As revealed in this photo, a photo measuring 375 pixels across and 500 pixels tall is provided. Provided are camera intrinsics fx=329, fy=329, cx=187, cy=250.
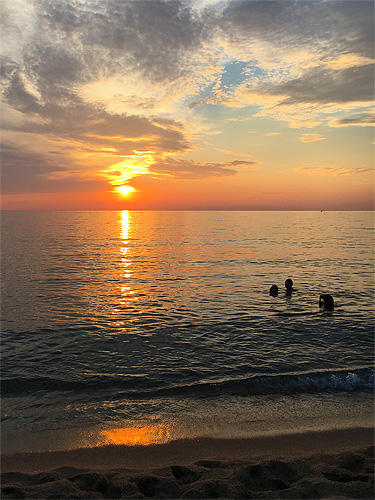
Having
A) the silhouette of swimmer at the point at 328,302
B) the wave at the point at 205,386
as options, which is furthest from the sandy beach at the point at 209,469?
the silhouette of swimmer at the point at 328,302

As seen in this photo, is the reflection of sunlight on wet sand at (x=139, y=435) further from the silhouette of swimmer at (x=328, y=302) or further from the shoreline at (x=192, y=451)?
the silhouette of swimmer at (x=328, y=302)

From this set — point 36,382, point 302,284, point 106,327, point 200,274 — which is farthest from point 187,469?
point 200,274

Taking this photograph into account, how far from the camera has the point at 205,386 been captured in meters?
11.6

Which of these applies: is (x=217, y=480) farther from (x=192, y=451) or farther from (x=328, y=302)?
(x=328, y=302)

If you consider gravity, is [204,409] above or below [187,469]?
below

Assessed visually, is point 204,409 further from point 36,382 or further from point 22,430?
point 36,382

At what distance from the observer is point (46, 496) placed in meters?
5.71

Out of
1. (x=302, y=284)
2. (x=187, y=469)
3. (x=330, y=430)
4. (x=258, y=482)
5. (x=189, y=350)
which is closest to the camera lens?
Answer: (x=258, y=482)

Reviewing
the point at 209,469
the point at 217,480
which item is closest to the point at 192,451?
the point at 209,469

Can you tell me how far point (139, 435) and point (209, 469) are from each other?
107 inches

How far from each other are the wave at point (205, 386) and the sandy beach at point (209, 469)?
2.78 meters

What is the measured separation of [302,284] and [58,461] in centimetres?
2607

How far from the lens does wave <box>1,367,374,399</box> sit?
36.9 feet

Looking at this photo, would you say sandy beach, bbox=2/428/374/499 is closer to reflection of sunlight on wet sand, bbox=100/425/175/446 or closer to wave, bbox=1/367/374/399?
reflection of sunlight on wet sand, bbox=100/425/175/446
